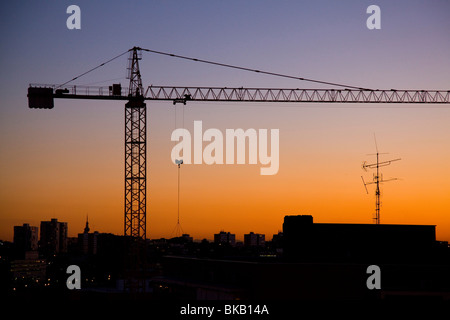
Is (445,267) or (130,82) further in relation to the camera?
(130,82)

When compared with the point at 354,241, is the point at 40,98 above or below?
above

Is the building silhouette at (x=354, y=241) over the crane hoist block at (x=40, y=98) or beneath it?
beneath

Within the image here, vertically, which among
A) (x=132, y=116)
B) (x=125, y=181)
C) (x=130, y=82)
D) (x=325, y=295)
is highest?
(x=130, y=82)

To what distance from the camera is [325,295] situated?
203ft

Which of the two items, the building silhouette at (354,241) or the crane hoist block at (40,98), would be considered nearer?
the building silhouette at (354,241)

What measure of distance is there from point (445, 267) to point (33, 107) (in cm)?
6593

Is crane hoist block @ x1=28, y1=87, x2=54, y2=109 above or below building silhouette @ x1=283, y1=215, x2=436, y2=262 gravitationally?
above

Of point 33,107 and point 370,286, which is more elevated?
point 33,107

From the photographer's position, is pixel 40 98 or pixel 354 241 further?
pixel 40 98

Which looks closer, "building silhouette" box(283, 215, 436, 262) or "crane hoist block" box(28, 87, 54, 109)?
"building silhouette" box(283, 215, 436, 262)
